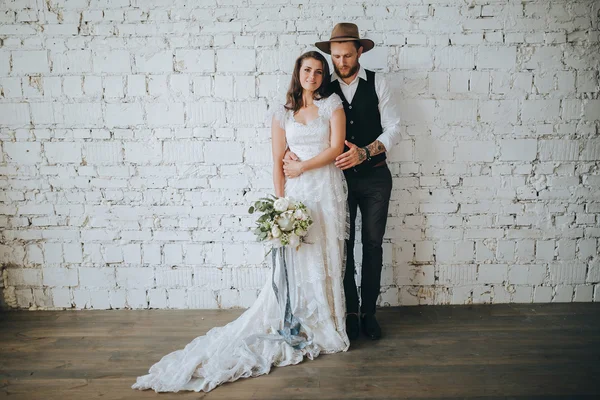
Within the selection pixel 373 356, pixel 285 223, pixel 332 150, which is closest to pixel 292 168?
pixel 332 150

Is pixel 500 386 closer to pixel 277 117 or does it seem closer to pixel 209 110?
pixel 277 117

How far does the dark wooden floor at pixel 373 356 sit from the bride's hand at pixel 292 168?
1.21 metres

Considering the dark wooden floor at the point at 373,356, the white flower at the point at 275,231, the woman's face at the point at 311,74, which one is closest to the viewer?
the dark wooden floor at the point at 373,356

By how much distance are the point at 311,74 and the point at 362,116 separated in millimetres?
470

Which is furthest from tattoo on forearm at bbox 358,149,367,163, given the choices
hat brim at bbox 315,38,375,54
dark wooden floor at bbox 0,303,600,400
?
dark wooden floor at bbox 0,303,600,400

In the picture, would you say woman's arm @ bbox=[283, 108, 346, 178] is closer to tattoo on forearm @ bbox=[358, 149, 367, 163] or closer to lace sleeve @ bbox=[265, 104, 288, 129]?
tattoo on forearm @ bbox=[358, 149, 367, 163]

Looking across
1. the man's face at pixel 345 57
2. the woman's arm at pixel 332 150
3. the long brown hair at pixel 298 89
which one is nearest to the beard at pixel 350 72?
the man's face at pixel 345 57

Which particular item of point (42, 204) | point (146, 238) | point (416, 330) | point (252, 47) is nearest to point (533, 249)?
point (416, 330)

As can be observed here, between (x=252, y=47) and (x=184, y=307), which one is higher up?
(x=252, y=47)

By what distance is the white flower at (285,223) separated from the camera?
8.94 feet

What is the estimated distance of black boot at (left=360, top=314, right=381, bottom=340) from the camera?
3.07 m

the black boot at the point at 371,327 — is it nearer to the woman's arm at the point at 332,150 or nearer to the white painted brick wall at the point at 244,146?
the white painted brick wall at the point at 244,146

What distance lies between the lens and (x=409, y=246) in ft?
11.7

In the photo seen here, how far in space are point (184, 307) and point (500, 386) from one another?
241cm
